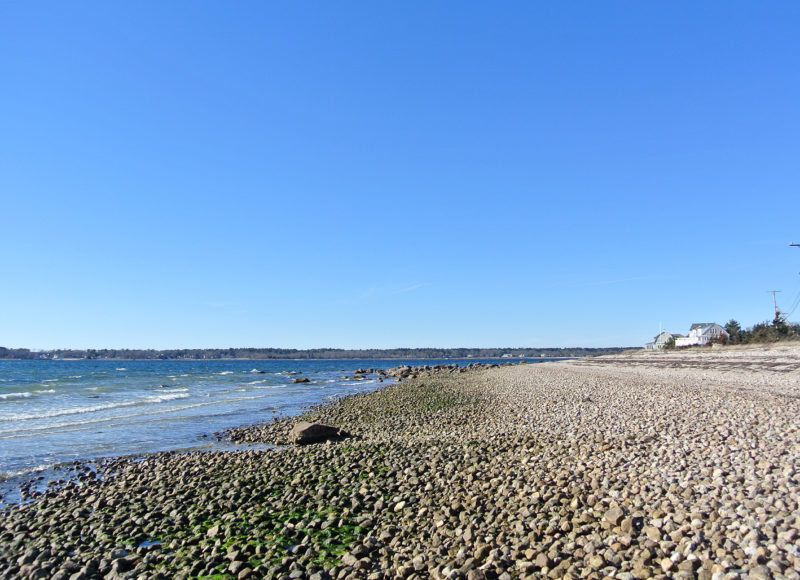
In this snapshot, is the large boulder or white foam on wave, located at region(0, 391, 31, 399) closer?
the large boulder

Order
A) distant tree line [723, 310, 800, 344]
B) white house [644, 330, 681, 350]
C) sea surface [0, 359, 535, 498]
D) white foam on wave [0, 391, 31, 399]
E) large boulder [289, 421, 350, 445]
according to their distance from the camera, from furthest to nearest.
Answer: white house [644, 330, 681, 350], distant tree line [723, 310, 800, 344], white foam on wave [0, 391, 31, 399], sea surface [0, 359, 535, 498], large boulder [289, 421, 350, 445]

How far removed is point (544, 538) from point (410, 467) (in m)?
4.39

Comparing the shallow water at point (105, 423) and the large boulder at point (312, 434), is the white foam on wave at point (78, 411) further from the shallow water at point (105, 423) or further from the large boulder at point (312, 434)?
the large boulder at point (312, 434)

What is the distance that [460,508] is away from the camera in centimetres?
A: 771

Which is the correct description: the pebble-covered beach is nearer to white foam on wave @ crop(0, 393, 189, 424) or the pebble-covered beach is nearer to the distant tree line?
white foam on wave @ crop(0, 393, 189, 424)

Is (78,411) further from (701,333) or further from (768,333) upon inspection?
(701,333)

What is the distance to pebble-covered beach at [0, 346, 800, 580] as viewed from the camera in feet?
18.7

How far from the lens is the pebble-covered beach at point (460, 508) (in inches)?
225

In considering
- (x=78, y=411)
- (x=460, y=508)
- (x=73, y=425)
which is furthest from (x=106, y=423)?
(x=460, y=508)

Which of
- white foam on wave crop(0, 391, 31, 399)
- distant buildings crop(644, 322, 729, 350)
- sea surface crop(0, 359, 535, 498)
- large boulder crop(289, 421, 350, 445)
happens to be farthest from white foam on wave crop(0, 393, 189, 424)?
distant buildings crop(644, 322, 729, 350)

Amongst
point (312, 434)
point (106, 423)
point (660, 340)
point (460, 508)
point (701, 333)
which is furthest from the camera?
point (660, 340)

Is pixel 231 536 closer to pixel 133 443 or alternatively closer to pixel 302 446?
pixel 302 446

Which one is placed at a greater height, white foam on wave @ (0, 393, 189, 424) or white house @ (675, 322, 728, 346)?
white house @ (675, 322, 728, 346)

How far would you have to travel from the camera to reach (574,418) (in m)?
14.7
